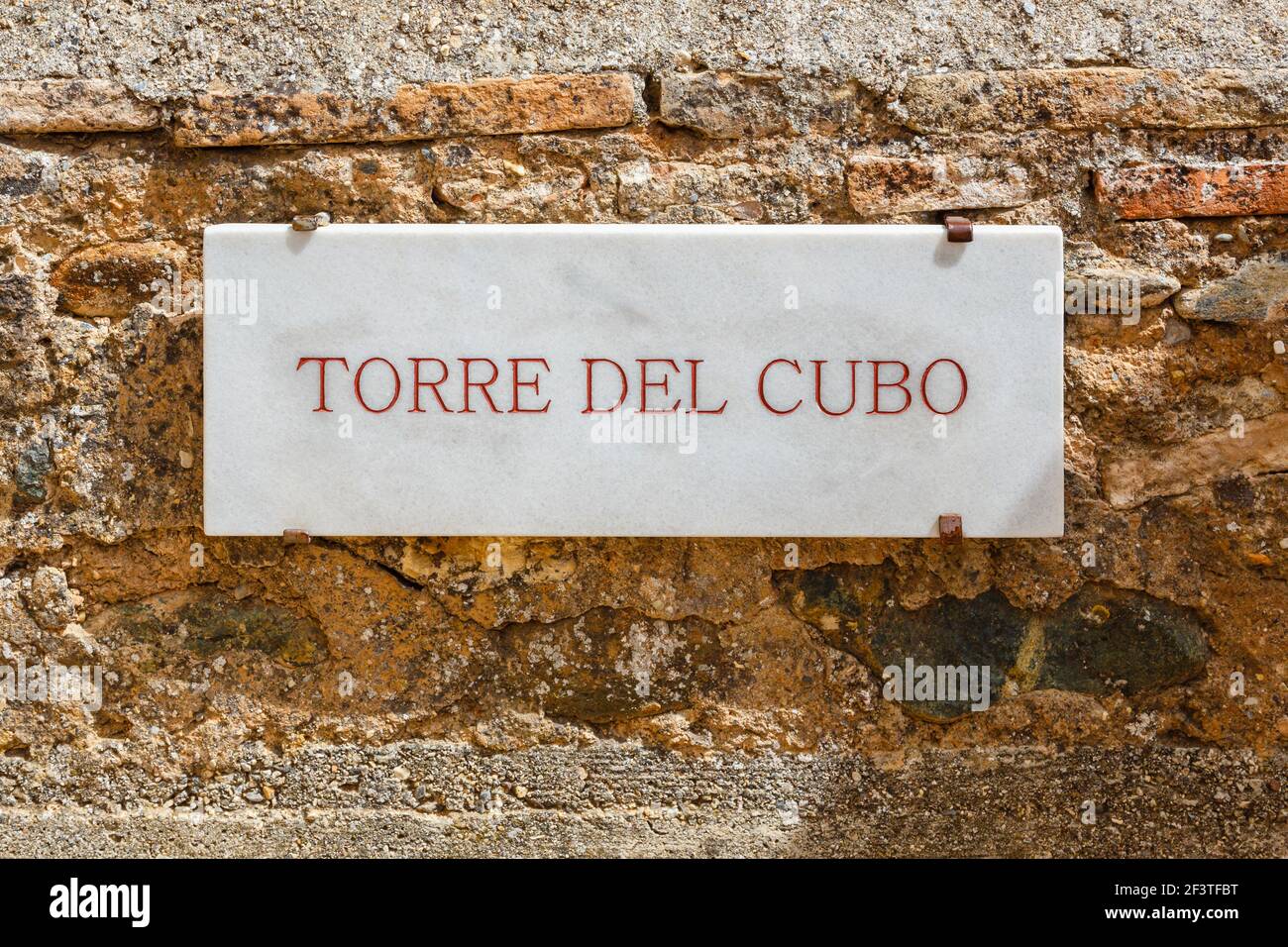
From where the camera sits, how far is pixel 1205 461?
72.9 inches

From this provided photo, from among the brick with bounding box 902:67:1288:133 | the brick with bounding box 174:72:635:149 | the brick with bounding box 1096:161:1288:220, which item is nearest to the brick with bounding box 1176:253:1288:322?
the brick with bounding box 1096:161:1288:220

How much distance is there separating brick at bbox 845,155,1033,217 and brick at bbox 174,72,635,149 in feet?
1.76

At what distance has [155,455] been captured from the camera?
1.89m

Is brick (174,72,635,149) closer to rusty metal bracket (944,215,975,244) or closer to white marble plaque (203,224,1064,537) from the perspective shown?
white marble plaque (203,224,1064,537)

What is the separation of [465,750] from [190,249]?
116 cm

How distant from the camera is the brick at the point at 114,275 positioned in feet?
6.18

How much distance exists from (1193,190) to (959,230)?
0.49 meters

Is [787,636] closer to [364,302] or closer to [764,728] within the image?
[764,728]

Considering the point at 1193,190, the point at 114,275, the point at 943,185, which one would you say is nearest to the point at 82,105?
the point at 114,275

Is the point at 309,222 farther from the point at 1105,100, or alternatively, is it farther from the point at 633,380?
the point at 1105,100

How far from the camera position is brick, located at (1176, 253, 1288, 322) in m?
1.85

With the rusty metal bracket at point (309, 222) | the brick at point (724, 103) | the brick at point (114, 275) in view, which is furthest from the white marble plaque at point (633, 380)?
the brick at point (724, 103)

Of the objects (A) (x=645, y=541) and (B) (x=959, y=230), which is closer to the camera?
(B) (x=959, y=230)

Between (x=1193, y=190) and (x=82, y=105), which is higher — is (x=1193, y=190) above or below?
below
